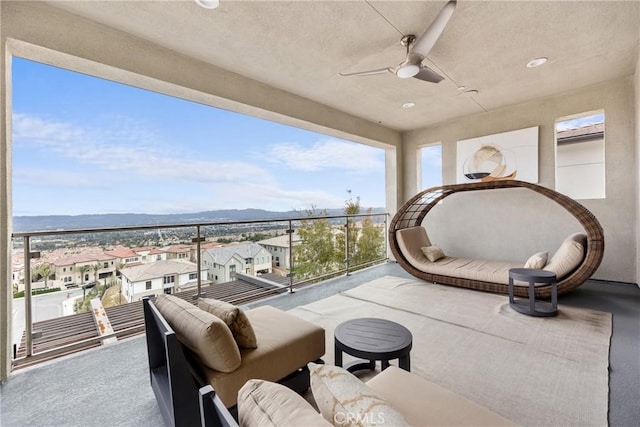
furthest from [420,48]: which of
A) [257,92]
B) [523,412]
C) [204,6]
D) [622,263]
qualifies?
[622,263]

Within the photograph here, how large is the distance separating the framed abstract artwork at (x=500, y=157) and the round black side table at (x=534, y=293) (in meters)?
2.23

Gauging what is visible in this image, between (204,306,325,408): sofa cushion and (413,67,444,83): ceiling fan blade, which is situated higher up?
(413,67,444,83): ceiling fan blade

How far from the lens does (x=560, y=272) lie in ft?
10.8

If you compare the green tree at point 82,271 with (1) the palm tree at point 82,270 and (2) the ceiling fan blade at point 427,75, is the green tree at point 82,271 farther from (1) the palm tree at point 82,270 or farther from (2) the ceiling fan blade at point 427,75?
(2) the ceiling fan blade at point 427,75

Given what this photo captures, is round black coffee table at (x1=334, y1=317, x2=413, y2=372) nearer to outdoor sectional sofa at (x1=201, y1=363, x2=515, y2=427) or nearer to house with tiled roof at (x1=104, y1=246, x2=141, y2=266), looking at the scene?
outdoor sectional sofa at (x1=201, y1=363, x2=515, y2=427)

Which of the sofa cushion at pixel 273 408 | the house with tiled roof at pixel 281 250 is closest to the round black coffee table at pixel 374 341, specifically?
the sofa cushion at pixel 273 408

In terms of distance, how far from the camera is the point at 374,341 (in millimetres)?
1716

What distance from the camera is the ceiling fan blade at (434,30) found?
6.59 feet

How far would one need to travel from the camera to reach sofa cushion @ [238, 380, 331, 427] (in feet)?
2.13

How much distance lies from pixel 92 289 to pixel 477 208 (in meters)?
5.91

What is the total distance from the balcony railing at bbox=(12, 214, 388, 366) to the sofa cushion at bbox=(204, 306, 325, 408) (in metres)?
1.49

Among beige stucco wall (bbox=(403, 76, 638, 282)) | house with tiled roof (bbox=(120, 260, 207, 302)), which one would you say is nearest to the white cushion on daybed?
beige stucco wall (bbox=(403, 76, 638, 282))

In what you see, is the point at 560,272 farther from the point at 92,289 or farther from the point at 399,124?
the point at 92,289

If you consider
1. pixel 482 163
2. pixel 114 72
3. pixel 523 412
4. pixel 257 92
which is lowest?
A: pixel 523 412
